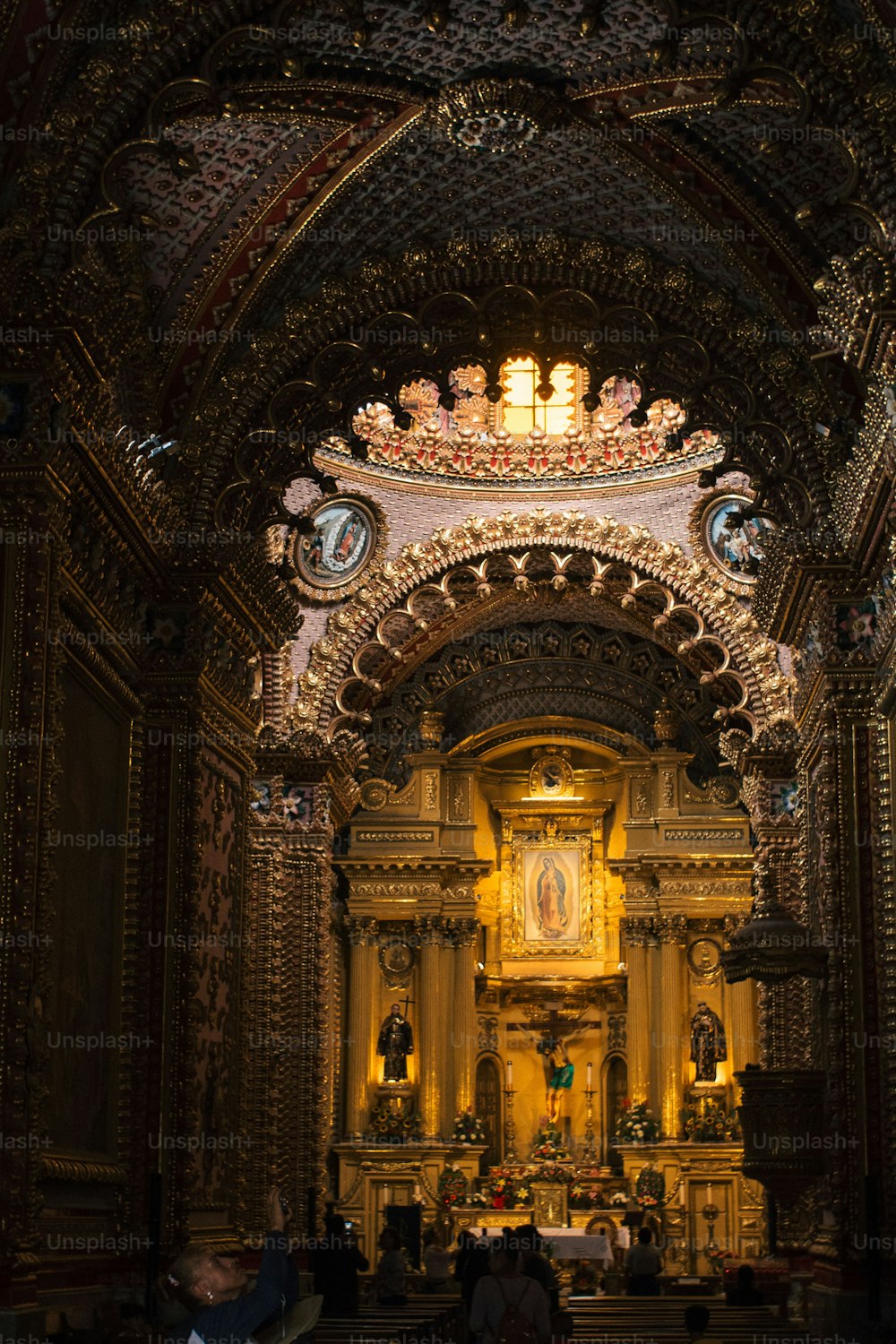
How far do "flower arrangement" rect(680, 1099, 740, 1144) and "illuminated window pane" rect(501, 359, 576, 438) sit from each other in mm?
10012

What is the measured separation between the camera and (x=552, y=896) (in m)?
29.0

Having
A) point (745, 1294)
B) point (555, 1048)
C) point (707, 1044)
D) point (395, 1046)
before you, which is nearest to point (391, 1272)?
point (745, 1294)

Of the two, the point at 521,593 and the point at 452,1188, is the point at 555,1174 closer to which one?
the point at 452,1188

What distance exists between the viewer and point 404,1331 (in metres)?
11.6

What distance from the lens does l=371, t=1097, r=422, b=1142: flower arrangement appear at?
2670cm

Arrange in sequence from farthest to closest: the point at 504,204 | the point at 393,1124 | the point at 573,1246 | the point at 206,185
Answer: the point at 393,1124
the point at 573,1246
the point at 504,204
the point at 206,185

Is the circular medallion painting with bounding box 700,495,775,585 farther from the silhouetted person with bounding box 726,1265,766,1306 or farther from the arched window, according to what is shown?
the silhouetted person with bounding box 726,1265,766,1306

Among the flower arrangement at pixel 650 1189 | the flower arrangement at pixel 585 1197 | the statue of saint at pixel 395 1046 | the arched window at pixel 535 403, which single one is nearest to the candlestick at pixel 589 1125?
the flower arrangement at pixel 585 1197

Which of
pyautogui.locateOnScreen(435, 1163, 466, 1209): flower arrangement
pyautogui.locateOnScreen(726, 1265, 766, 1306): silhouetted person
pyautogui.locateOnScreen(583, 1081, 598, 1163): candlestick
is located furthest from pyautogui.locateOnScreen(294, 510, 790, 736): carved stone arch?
pyautogui.locateOnScreen(583, 1081, 598, 1163): candlestick

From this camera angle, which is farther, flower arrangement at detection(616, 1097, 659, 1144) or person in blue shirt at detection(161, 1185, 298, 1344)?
flower arrangement at detection(616, 1097, 659, 1144)

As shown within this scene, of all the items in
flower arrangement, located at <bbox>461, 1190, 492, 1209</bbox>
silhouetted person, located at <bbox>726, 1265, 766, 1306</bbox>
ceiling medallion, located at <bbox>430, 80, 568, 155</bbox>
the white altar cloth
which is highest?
ceiling medallion, located at <bbox>430, 80, 568, 155</bbox>

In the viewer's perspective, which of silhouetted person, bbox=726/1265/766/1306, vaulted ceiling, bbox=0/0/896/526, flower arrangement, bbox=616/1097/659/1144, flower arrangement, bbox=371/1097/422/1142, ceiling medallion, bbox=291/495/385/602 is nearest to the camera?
vaulted ceiling, bbox=0/0/896/526

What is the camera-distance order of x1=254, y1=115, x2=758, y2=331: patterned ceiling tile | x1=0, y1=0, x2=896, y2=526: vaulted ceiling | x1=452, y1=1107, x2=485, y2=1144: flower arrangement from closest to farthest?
1. x1=0, y1=0, x2=896, y2=526: vaulted ceiling
2. x1=254, y1=115, x2=758, y2=331: patterned ceiling tile
3. x1=452, y1=1107, x2=485, y2=1144: flower arrangement

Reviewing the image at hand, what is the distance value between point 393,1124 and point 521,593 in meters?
8.35
